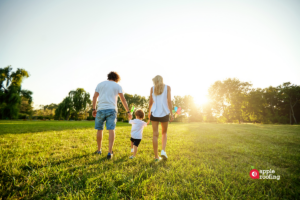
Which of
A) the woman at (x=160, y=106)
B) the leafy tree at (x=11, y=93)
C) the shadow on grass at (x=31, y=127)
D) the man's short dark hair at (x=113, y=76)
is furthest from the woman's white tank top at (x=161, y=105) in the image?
the leafy tree at (x=11, y=93)

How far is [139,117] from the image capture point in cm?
385

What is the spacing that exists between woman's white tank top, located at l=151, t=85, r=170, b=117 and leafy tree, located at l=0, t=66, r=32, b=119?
1550 inches

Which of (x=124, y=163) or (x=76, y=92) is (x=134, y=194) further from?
(x=76, y=92)

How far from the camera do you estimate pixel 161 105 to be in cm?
321

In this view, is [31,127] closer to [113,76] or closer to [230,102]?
[113,76]

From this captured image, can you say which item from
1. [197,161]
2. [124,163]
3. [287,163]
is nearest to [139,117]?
[124,163]

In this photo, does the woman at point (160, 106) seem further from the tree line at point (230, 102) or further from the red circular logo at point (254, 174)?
the tree line at point (230, 102)

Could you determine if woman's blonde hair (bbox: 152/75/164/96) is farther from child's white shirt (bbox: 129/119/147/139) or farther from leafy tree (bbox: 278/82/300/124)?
leafy tree (bbox: 278/82/300/124)

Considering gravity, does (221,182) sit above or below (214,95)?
below

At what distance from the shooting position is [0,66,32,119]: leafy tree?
90.4 ft

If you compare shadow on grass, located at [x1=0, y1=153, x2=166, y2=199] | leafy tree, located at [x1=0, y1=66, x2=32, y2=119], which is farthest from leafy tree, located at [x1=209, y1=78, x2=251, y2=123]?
leafy tree, located at [x1=0, y1=66, x2=32, y2=119]

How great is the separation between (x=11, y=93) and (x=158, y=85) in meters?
41.4

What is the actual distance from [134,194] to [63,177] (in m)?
1.28

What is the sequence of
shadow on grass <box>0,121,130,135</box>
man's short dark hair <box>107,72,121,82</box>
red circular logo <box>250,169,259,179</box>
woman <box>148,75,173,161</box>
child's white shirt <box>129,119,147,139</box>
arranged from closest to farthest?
red circular logo <box>250,169,259,179</box>
woman <box>148,75,173,161</box>
child's white shirt <box>129,119,147,139</box>
man's short dark hair <box>107,72,121,82</box>
shadow on grass <box>0,121,130,135</box>
